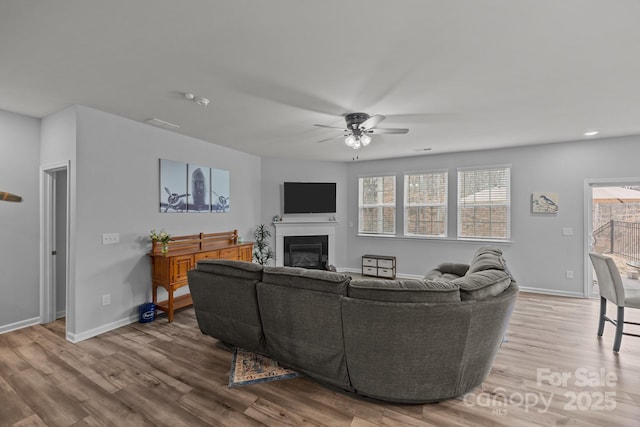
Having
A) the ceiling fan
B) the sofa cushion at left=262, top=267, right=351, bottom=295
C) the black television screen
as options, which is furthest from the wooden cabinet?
the sofa cushion at left=262, top=267, right=351, bottom=295

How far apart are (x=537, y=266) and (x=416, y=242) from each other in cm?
213

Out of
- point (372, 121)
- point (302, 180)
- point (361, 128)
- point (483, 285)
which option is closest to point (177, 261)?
point (361, 128)

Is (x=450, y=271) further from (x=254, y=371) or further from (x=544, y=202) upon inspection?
(x=254, y=371)

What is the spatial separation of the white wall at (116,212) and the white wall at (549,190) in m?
5.13

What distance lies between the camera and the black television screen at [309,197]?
6367mm

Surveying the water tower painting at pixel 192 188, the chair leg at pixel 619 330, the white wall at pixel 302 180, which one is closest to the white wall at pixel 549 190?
the white wall at pixel 302 180

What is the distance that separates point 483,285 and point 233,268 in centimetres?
217

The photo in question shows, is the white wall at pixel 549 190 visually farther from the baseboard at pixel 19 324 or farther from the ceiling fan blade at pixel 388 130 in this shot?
the baseboard at pixel 19 324

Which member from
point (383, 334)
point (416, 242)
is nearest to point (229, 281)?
point (383, 334)

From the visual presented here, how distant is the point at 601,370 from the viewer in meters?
2.59

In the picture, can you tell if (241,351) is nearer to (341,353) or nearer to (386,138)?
(341,353)

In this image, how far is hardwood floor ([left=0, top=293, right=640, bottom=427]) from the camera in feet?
6.57

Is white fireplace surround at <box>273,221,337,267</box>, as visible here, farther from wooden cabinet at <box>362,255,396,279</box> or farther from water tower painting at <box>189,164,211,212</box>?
water tower painting at <box>189,164,211,212</box>

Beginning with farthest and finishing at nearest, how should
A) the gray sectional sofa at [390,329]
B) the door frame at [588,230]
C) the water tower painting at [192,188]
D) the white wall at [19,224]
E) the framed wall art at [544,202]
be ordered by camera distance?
the framed wall art at [544,202] < the door frame at [588,230] < the water tower painting at [192,188] < the white wall at [19,224] < the gray sectional sofa at [390,329]
